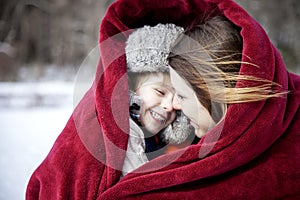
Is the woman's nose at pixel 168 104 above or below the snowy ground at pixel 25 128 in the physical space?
above

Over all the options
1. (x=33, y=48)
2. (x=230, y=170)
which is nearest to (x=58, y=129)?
(x=230, y=170)

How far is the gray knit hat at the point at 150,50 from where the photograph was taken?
2.93 ft

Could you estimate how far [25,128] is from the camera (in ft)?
6.47

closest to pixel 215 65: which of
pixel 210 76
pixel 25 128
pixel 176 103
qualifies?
pixel 210 76

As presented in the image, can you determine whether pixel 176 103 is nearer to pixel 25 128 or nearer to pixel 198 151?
pixel 198 151

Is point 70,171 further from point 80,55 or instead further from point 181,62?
point 80,55

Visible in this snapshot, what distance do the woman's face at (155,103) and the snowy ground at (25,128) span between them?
27.2 inches

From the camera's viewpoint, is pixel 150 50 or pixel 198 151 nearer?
pixel 198 151

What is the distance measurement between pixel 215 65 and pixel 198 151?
0.65 feet

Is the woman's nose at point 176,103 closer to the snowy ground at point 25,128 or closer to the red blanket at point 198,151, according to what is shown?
the red blanket at point 198,151

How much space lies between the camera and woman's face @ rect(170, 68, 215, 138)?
32.7 inches

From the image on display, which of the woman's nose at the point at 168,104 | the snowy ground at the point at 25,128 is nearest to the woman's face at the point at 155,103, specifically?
the woman's nose at the point at 168,104

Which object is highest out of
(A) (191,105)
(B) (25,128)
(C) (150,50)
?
(C) (150,50)

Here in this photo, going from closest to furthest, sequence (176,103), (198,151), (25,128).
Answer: (198,151) → (176,103) → (25,128)
